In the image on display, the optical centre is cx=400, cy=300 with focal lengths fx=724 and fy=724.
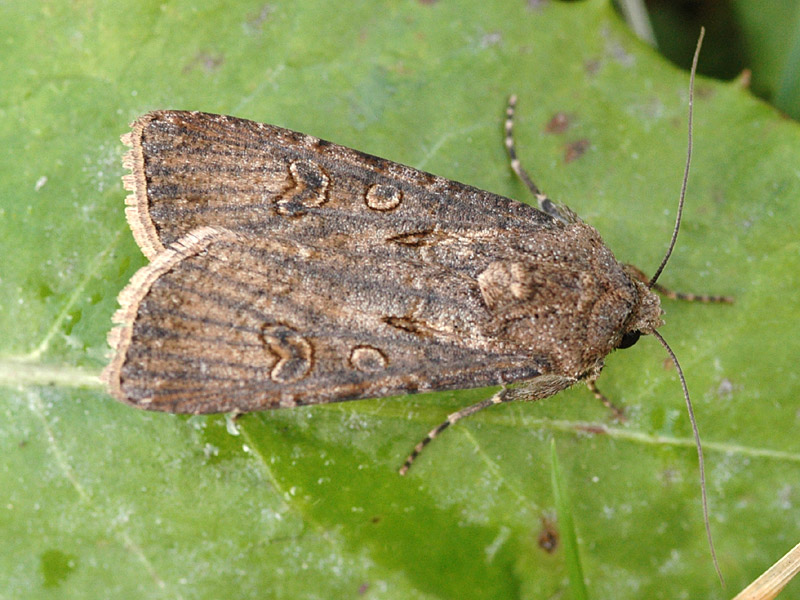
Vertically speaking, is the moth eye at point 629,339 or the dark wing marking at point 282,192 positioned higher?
the dark wing marking at point 282,192

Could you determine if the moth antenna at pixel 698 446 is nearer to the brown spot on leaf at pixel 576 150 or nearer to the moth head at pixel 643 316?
the moth head at pixel 643 316

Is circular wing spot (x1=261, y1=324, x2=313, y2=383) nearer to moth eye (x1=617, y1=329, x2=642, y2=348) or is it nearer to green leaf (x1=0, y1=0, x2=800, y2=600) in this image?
green leaf (x1=0, y1=0, x2=800, y2=600)

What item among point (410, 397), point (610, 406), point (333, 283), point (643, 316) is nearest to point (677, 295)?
point (643, 316)

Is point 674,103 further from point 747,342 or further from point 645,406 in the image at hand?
point 645,406

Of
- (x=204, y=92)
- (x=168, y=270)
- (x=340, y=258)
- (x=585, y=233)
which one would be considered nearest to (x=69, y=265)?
(x=168, y=270)

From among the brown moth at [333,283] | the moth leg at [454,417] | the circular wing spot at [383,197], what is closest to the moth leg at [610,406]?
Answer: the brown moth at [333,283]

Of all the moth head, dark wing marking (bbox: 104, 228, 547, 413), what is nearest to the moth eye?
the moth head

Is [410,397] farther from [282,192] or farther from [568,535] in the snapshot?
[282,192]
